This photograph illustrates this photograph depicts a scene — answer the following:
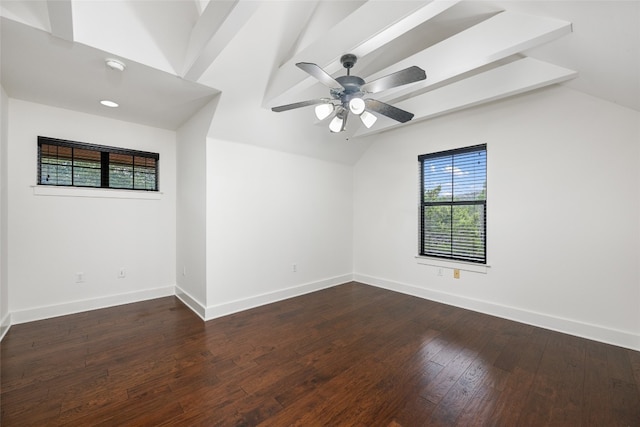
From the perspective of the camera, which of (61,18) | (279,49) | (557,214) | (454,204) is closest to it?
(61,18)

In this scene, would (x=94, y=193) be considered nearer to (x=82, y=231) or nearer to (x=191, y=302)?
(x=82, y=231)

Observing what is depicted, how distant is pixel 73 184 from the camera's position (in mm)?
3459

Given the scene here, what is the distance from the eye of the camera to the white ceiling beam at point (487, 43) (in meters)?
1.94

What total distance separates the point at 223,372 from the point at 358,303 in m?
2.22

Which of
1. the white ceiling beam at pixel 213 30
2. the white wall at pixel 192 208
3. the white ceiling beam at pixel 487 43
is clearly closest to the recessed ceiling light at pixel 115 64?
the white ceiling beam at pixel 213 30

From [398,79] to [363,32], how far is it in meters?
0.50

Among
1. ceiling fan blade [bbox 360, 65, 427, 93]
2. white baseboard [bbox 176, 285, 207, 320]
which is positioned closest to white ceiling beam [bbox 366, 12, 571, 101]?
ceiling fan blade [bbox 360, 65, 427, 93]

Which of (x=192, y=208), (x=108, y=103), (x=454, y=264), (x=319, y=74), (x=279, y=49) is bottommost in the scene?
(x=454, y=264)

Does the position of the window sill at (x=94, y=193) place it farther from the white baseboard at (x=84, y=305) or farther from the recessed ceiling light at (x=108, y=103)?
the white baseboard at (x=84, y=305)

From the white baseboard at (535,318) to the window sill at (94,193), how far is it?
4.35m

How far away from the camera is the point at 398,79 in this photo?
1.89 metres

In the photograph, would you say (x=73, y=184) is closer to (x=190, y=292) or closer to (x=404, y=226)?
(x=190, y=292)

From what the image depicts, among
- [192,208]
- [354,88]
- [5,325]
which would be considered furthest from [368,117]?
[5,325]

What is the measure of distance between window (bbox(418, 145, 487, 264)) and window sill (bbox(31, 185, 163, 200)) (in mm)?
4378
